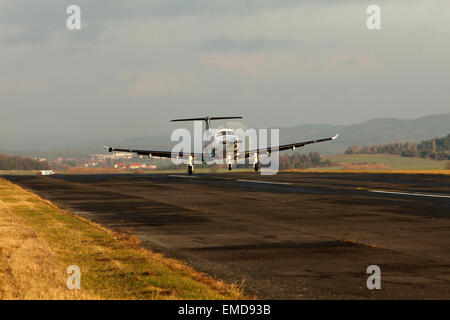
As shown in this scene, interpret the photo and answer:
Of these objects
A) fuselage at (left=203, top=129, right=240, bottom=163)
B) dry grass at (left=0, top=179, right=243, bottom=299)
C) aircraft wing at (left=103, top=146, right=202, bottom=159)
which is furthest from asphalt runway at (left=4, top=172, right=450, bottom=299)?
aircraft wing at (left=103, top=146, right=202, bottom=159)

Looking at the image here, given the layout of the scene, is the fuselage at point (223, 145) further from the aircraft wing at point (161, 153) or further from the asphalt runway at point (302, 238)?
the asphalt runway at point (302, 238)

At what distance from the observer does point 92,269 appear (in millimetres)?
13523

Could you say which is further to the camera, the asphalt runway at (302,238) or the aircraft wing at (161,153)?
the aircraft wing at (161,153)

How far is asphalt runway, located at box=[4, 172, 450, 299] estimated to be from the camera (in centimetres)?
1221

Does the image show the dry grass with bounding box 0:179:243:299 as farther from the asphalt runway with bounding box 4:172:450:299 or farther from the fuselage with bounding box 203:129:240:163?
the fuselage with bounding box 203:129:240:163

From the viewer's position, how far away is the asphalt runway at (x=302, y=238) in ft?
40.1

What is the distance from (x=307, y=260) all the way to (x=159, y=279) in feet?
13.7

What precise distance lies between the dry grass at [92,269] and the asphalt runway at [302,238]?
737 millimetres

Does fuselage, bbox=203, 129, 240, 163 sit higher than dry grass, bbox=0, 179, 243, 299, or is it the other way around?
fuselage, bbox=203, 129, 240, 163

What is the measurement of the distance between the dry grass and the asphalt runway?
737mm

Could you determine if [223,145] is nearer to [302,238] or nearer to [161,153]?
[161,153]

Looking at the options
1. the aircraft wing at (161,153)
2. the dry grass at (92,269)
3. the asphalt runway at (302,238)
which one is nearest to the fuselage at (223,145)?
the aircraft wing at (161,153)
